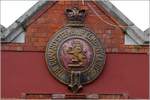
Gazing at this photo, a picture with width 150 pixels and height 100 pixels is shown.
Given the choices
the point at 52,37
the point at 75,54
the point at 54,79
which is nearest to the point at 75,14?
the point at 52,37

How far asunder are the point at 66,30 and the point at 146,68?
2.32m

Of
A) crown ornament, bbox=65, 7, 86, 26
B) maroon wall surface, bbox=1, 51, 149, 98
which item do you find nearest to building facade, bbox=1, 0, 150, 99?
maroon wall surface, bbox=1, 51, 149, 98

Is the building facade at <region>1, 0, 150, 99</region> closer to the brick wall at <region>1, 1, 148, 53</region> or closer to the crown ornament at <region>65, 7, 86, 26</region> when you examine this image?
the brick wall at <region>1, 1, 148, 53</region>

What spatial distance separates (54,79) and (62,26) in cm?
142

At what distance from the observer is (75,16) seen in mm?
23953

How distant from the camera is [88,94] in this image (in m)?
23.7

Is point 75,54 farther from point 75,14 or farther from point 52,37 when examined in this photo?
point 75,14

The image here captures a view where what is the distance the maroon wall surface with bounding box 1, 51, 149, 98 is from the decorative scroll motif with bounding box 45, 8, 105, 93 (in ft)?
0.60

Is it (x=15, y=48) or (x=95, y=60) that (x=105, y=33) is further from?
(x=15, y=48)

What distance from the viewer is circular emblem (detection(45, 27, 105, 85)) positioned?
2377 centimetres

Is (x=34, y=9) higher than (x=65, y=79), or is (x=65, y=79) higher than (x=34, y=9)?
(x=34, y=9)

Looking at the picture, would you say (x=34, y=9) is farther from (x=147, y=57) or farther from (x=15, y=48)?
(x=147, y=57)

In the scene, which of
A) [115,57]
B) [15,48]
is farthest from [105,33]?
[15,48]

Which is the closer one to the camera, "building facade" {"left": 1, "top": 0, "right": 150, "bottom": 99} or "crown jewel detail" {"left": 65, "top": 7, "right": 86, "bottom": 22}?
"building facade" {"left": 1, "top": 0, "right": 150, "bottom": 99}
